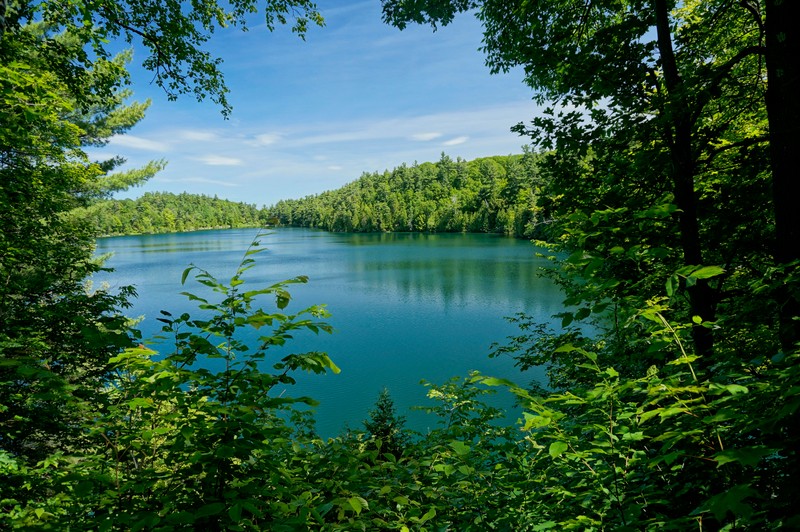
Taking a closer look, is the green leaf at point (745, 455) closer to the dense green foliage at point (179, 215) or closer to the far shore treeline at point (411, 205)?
the far shore treeline at point (411, 205)

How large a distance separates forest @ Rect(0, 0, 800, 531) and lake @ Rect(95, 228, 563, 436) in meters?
0.89

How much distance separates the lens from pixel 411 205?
11762 centimetres

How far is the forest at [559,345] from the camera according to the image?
1516mm

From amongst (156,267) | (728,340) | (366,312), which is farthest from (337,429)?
(156,267)

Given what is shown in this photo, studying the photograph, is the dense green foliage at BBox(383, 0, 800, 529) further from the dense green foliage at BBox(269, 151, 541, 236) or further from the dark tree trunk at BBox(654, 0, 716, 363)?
the dense green foliage at BBox(269, 151, 541, 236)

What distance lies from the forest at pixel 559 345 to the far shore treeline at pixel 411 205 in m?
62.1

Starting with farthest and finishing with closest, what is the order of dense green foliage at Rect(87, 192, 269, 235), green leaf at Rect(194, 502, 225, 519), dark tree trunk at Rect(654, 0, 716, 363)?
dense green foliage at Rect(87, 192, 269, 235)
dark tree trunk at Rect(654, 0, 716, 363)
green leaf at Rect(194, 502, 225, 519)

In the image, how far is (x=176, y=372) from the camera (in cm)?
162

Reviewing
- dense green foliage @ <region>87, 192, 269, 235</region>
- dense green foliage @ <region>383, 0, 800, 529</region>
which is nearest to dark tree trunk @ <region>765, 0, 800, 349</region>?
dense green foliage @ <region>383, 0, 800, 529</region>

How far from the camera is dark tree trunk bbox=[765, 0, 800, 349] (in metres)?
2.20

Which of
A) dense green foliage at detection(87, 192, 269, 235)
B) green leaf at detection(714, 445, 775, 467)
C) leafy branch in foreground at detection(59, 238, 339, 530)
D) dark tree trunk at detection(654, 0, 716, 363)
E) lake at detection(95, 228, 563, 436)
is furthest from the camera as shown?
dense green foliage at detection(87, 192, 269, 235)

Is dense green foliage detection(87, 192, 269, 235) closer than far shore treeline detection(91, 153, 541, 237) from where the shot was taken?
No

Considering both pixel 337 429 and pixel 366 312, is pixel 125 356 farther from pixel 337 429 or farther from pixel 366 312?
pixel 366 312

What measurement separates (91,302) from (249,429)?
7017mm
